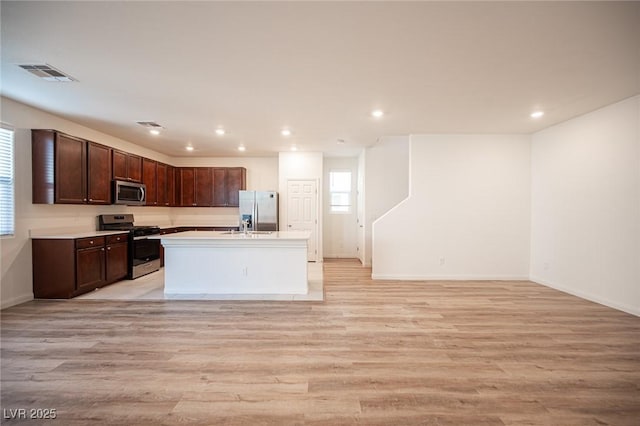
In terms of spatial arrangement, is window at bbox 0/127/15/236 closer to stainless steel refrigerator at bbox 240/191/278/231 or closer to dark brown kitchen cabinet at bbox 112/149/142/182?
dark brown kitchen cabinet at bbox 112/149/142/182

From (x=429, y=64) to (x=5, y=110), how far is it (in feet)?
17.4

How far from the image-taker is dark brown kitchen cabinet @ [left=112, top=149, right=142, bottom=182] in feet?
17.5

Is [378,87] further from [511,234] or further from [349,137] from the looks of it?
[511,234]

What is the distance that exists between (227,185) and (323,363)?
577 cm

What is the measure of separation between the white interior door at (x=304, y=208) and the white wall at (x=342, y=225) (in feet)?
3.02

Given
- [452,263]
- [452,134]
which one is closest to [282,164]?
[452,134]

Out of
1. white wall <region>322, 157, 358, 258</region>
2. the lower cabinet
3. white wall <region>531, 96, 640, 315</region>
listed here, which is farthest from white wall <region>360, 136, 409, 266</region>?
the lower cabinet

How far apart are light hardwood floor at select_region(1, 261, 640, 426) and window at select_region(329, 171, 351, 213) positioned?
413cm

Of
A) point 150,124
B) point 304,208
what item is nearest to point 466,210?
point 304,208

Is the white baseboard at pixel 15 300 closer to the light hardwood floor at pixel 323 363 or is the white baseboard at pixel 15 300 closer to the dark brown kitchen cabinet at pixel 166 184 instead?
the light hardwood floor at pixel 323 363

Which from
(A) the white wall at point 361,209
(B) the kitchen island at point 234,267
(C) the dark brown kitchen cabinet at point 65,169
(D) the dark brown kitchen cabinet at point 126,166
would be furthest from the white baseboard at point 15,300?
(A) the white wall at point 361,209

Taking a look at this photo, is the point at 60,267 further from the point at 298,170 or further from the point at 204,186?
the point at 298,170

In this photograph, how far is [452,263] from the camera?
5.50 meters

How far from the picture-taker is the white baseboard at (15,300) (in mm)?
3782
